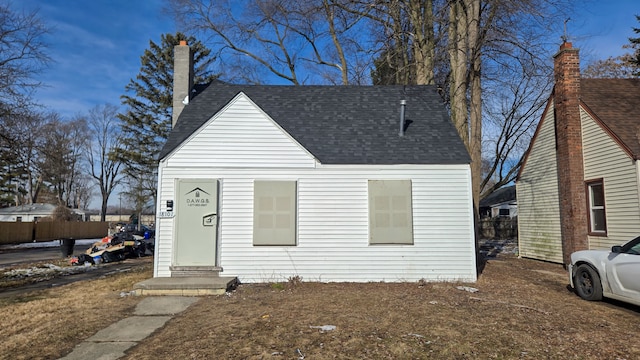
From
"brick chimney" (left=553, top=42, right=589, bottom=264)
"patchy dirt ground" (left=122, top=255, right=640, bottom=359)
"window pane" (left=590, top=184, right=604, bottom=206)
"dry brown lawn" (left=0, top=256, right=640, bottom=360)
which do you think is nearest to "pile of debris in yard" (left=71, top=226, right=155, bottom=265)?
"dry brown lawn" (left=0, top=256, right=640, bottom=360)

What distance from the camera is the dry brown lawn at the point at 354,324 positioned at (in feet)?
15.1

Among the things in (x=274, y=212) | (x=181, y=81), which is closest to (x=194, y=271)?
(x=274, y=212)

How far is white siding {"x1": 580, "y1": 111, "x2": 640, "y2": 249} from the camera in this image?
1012 centimetres

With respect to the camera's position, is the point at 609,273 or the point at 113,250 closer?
the point at 609,273

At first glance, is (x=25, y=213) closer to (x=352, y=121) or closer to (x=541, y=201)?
(x=352, y=121)

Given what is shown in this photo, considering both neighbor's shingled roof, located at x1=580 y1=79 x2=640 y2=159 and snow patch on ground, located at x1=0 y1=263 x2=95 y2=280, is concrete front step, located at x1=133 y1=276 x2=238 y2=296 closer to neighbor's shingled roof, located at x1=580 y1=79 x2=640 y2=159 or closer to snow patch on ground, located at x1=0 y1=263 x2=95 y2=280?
snow patch on ground, located at x1=0 y1=263 x2=95 y2=280

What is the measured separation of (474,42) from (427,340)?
1069 cm

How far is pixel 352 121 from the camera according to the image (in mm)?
10469

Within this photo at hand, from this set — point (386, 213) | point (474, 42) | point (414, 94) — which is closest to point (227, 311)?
point (386, 213)

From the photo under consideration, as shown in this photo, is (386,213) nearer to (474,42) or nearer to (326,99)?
(326,99)

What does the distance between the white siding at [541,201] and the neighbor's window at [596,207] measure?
1.32m

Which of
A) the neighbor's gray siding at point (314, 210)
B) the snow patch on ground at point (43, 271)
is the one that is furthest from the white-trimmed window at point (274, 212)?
the snow patch on ground at point (43, 271)

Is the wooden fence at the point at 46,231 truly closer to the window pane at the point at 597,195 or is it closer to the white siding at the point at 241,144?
the white siding at the point at 241,144

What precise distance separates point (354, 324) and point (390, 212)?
395cm
